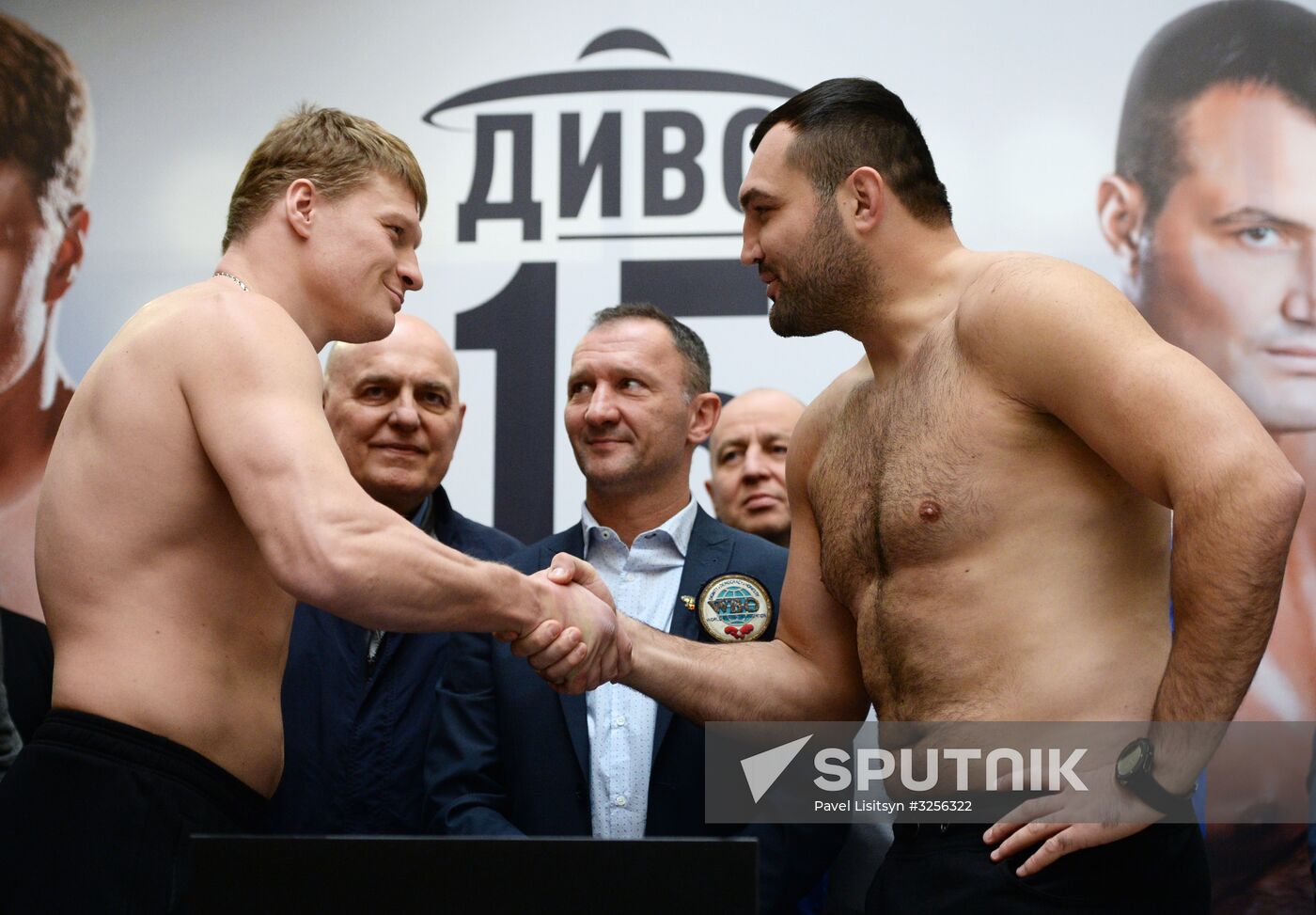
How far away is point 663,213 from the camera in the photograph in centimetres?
400

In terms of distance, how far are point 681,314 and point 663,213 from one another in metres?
0.34

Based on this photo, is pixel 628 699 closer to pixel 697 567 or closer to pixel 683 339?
pixel 697 567

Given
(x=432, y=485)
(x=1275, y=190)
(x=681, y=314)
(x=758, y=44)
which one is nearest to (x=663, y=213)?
(x=681, y=314)

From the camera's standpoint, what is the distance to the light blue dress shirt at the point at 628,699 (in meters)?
2.60

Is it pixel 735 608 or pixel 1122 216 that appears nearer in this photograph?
pixel 735 608

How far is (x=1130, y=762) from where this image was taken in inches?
72.2

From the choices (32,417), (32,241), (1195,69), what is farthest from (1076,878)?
(32,241)

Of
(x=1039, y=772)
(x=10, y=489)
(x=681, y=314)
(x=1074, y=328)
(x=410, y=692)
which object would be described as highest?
(x=681, y=314)

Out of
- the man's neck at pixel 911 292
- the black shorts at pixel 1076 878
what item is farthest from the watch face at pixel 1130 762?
the man's neck at pixel 911 292

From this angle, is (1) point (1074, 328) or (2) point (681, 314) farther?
(2) point (681, 314)

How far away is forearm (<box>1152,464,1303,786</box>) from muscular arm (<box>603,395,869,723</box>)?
0.77 metres

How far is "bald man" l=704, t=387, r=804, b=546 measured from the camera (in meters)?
3.66

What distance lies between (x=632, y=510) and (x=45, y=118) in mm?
2638

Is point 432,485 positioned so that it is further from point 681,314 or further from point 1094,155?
point 1094,155
